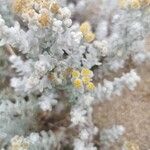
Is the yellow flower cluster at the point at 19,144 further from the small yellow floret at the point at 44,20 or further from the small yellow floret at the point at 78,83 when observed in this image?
the small yellow floret at the point at 44,20

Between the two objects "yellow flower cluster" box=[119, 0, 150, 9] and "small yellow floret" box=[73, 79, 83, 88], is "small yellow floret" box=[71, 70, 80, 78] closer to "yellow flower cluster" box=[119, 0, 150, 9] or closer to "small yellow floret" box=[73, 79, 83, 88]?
"small yellow floret" box=[73, 79, 83, 88]

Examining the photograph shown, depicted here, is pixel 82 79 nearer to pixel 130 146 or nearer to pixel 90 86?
pixel 90 86

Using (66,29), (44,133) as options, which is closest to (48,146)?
(44,133)

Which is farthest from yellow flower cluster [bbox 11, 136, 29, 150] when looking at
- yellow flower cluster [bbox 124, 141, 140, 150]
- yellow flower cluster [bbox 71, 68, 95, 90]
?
yellow flower cluster [bbox 124, 141, 140, 150]

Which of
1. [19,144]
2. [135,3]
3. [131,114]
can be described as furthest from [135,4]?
[19,144]

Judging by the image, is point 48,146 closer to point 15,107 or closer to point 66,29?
point 15,107

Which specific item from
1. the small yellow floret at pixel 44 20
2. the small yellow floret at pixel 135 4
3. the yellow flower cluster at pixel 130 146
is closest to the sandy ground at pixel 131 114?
the yellow flower cluster at pixel 130 146
